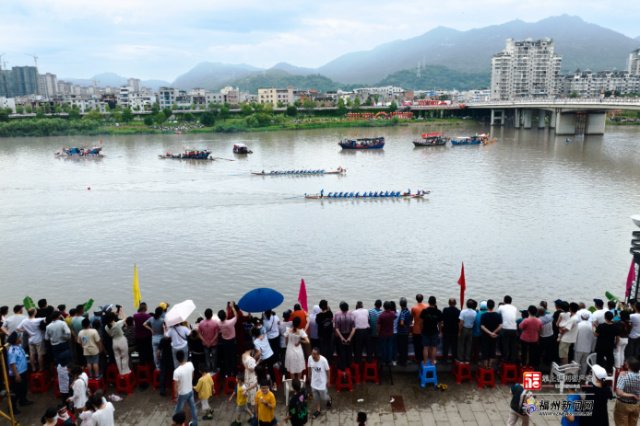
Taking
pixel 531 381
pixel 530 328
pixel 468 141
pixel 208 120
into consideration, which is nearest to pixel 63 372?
pixel 531 381

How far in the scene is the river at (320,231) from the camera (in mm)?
13977

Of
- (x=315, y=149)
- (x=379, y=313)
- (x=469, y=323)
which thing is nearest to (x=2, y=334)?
(x=379, y=313)

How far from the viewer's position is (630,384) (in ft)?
16.8

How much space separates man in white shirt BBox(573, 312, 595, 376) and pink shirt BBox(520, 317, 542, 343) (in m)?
0.55

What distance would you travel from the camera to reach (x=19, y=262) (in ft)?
54.3

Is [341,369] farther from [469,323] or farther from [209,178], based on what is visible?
[209,178]

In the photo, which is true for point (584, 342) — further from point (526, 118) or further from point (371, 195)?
point (526, 118)

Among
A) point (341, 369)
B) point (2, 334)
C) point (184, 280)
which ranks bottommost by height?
point (184, 280)

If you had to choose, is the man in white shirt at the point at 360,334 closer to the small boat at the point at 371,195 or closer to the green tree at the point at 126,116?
the small boat at the point at 371,195

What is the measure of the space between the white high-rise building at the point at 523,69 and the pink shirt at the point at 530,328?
156 m

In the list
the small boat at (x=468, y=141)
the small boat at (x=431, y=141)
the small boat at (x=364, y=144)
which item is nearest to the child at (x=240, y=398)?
the small boat at (x=364, y=144)

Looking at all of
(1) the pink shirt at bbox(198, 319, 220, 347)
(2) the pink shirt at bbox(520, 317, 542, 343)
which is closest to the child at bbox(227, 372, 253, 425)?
(1) the pink shirt at bbox(198, 319, 220, 347)

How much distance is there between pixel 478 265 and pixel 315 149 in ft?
126

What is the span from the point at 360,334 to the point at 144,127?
85.5 m
